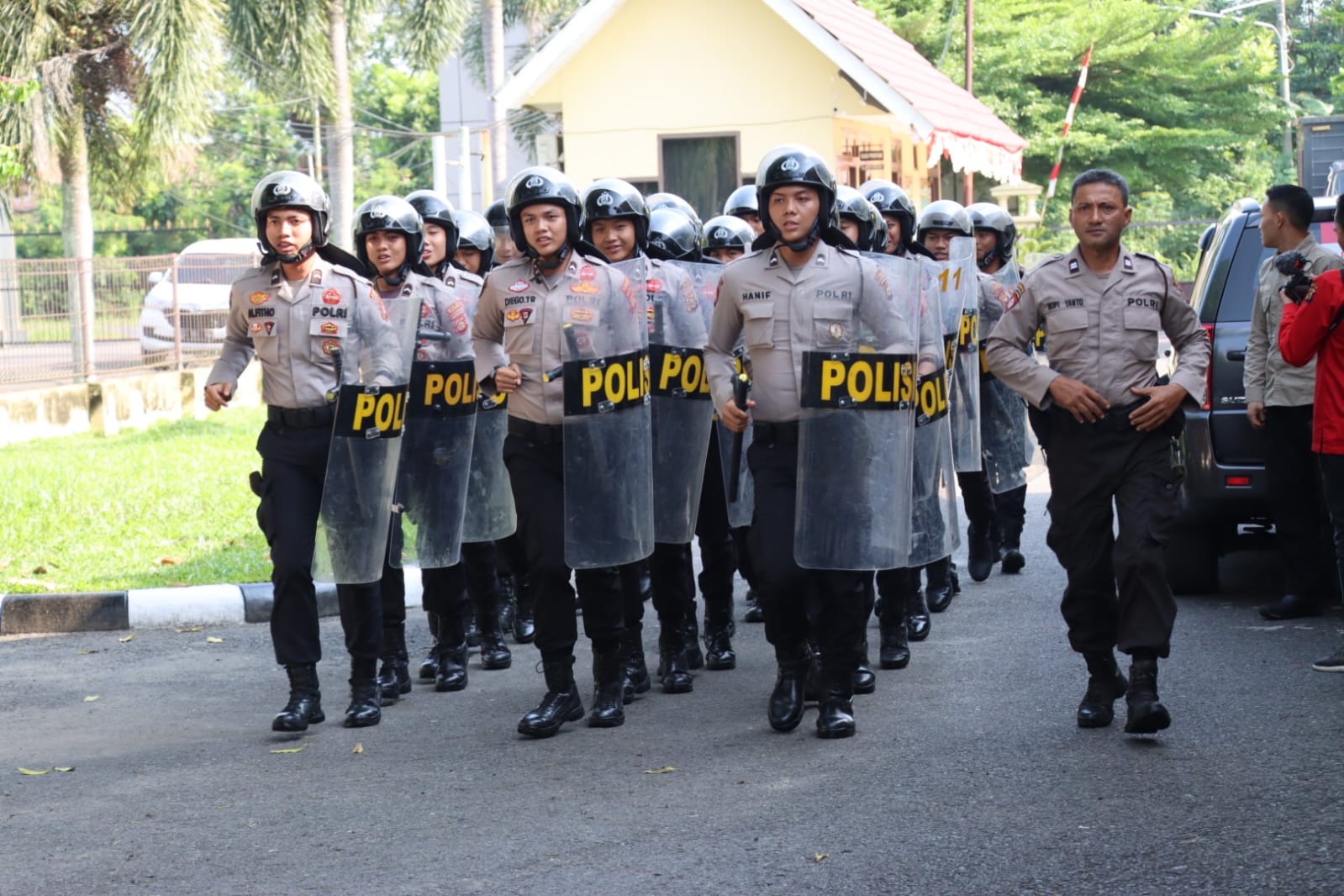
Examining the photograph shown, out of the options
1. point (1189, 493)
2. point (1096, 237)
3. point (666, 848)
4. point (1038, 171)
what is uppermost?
point (1038, 171)

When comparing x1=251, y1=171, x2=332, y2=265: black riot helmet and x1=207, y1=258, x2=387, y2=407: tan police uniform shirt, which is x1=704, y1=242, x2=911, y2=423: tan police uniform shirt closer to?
x1=207, y1=258, x2=387, y2=407: tan police uniform shirt

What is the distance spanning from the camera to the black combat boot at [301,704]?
6.45 m

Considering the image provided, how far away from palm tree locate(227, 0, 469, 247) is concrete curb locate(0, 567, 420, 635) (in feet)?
49.4

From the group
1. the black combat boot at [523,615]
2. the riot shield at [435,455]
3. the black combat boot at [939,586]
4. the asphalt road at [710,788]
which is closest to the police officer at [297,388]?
the asphalt road at [710,788]

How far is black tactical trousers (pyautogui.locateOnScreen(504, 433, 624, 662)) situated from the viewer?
640 cm

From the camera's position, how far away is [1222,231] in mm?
8906

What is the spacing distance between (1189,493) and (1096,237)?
2.61 meters

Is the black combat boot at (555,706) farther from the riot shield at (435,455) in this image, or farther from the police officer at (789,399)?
the riot shield at (435,455)

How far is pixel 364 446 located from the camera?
21.6 feet

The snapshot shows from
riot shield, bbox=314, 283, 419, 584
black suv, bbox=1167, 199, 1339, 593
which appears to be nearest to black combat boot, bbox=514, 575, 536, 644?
riot shield, bbox=314, 283, 419, 584

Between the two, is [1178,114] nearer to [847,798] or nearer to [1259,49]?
[1259,49]

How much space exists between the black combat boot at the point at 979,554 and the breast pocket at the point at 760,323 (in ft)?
11.7

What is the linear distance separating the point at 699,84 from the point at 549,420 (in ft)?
50.0

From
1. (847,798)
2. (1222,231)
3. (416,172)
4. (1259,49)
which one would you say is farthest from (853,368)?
(416,172)
